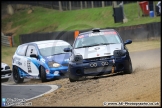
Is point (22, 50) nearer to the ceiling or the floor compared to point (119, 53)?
nearer to the floor

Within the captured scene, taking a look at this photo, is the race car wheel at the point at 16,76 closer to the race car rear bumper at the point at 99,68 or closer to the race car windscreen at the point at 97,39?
the race car windscreen at the point at 97,39

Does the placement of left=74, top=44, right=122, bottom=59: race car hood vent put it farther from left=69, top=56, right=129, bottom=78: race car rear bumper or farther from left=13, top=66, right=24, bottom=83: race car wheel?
left=13, top=66, right=24, bottom=83: race car wheel

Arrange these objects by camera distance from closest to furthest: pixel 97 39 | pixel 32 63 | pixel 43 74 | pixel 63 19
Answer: pixel 97 39 < pixel 43 74 < pixel 32 63 < pixel 63 19

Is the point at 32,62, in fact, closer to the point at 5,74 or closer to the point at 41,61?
the point at 41,61

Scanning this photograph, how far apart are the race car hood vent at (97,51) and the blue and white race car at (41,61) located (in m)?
1.98

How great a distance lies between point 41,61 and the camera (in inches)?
602

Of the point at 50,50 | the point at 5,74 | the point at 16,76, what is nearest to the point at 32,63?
the point at 50,50

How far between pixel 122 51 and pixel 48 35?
824 inches

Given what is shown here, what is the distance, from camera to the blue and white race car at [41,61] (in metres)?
14.9

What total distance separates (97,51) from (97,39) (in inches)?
44.8

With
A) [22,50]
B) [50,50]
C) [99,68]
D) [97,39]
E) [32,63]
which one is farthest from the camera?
[22,50]

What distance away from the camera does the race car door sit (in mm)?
15562

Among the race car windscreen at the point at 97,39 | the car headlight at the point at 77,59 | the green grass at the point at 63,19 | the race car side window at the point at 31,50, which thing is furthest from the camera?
the green grass at the point at 63,19

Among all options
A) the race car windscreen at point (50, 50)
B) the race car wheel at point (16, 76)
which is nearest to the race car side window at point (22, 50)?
the race car wheel at point (16, 76)
